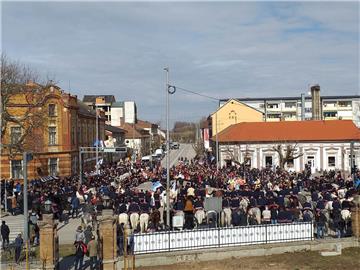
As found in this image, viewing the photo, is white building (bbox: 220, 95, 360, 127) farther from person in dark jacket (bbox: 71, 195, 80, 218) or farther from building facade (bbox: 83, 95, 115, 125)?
person in dark jacket (bbox: 71, 195, 80, 218)

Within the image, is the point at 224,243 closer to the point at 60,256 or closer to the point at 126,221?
the point at 126,221

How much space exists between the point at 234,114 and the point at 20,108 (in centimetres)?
4231

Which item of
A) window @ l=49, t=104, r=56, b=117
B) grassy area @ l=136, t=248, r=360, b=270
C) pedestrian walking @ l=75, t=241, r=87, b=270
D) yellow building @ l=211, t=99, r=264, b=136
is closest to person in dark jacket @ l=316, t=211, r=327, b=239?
grassy area @ l=136, t=248, r=360, b=270

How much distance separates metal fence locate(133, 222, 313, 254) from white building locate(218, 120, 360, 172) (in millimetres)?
38256

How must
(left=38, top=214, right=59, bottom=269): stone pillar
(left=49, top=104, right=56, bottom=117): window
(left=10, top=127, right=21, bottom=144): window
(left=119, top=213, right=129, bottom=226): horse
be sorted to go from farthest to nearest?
(left=49, top=104, right=56, bottom=117): window → (left=10, top=127, right=21, bottom=144): window → (left=119, top=213, right=129, bottom=226): horse → (left=38, top=214, right=59, bottom=269): stone pillar

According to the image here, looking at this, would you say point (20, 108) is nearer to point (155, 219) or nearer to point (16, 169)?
point (16, 169)

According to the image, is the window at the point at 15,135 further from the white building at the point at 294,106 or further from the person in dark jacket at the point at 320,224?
the white building at the point at 294,106

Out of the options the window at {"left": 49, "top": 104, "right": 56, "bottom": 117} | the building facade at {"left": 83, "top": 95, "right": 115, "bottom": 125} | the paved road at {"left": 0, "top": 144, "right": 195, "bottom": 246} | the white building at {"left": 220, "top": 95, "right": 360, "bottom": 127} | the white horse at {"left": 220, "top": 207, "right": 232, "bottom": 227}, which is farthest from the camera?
the building facade at {"left": 83, "top": 95, "right": 115, "bottom": 125}

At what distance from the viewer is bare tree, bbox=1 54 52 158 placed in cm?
3238

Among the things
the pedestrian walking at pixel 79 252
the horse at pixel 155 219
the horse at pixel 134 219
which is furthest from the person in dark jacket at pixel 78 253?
the horse at pixel 155 219

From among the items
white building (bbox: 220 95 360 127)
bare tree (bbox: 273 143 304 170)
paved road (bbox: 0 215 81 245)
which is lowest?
paved road (bbox: 0 215 81 245)

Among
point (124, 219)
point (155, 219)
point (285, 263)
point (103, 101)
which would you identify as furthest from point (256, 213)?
point (103, 101)

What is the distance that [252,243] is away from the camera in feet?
61.8

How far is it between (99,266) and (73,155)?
33735mm
